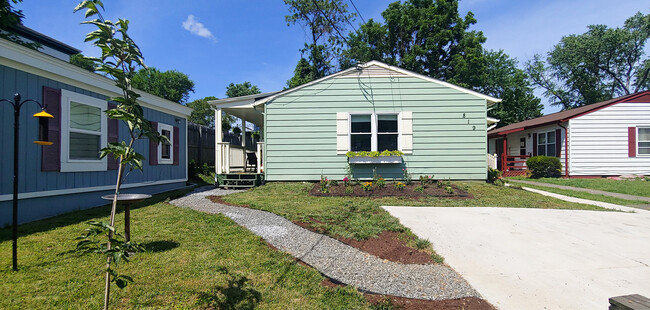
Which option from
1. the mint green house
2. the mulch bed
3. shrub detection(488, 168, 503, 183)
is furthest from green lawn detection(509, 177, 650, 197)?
the mulch bed

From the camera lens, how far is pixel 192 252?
343 centimetres

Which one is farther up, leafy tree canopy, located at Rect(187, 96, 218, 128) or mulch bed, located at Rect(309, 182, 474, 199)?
leafy tree canopy, located at Rect(187, 96, 218, 128)

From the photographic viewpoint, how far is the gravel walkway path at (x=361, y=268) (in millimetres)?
2763

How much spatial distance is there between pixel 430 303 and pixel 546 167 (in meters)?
13.8

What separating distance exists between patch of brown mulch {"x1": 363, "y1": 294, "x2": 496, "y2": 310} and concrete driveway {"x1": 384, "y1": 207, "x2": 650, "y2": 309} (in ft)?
0.47

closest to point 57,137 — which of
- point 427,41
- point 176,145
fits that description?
point 176,145

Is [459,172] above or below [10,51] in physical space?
below

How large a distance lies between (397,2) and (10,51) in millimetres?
24875

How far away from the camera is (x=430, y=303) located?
253 cm

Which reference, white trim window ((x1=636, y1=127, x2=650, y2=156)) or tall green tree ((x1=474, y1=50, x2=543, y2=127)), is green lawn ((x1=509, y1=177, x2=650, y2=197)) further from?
tall green tree ((x1=474, y1=50, x2=543, y2=127))

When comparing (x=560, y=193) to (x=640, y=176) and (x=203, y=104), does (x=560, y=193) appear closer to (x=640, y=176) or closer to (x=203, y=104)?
(x=640, y=176)

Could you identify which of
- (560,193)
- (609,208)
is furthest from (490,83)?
(609,208)

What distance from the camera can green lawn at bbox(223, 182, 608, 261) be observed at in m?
4.68

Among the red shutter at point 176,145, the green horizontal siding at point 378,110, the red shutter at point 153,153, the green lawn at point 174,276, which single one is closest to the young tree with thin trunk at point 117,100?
the green lawn at point 174,276
